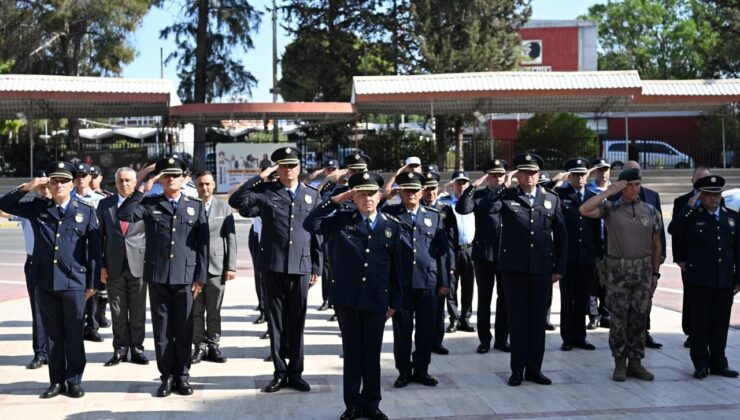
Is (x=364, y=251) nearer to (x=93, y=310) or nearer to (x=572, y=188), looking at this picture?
(x=572, y=188)

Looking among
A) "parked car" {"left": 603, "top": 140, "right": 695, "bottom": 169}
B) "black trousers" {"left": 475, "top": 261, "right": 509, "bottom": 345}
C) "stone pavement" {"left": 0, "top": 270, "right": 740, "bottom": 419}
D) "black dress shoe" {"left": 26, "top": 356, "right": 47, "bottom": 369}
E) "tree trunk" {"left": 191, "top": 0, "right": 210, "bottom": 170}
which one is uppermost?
"tree trunk" {"left": 191, "top": 0, "right": 210, "bottom": 170}

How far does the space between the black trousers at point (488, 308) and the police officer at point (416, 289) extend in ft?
5.37

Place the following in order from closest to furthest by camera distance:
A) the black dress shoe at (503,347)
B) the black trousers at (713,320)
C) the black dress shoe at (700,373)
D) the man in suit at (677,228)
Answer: the black dress shoe at (700,373) → the black trousers at (713,320) → the man in suit at (677,228) → the black dress shoe at (503,347)

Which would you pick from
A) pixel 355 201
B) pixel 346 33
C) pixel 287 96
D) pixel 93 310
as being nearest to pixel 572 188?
pixel 355 201

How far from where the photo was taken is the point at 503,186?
9.25 metres

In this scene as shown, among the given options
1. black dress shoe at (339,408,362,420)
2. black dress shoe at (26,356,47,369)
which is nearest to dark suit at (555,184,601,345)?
black dress shoe at (339,408,362,420)

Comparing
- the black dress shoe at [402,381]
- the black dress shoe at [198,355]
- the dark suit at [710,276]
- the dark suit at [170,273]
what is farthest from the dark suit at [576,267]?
the dark suit at [170,273]

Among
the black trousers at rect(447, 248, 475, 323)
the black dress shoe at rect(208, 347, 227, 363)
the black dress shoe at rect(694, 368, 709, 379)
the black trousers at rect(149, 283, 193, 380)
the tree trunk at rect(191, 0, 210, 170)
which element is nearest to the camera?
the black trousers at rect(149, 283, 193, 380)

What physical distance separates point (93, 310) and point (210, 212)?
2293 mm

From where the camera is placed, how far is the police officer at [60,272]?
26.3 ft

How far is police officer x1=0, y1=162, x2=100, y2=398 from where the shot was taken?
8.03 meters

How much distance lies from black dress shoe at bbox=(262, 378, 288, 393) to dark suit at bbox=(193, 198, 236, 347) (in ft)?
5.11

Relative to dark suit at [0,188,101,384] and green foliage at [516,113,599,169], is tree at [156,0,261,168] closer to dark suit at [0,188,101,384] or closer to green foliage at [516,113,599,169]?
green foliage at [516,113,599,169]

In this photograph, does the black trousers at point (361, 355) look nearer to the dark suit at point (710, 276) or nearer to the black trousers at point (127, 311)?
the black trousers at point (127, 311)
